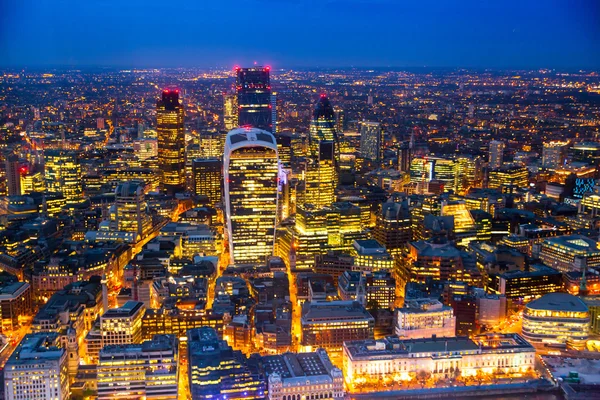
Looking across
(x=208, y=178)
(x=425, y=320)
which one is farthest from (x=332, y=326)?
(x=208, y=178)

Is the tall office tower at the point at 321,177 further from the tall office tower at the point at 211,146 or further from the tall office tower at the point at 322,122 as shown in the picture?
the tall office tower at the point at 211,146

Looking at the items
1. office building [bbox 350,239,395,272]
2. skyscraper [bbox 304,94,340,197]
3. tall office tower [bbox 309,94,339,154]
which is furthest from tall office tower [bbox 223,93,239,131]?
office building [bbox 350,239,395,272]

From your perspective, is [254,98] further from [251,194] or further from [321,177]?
[251,194]

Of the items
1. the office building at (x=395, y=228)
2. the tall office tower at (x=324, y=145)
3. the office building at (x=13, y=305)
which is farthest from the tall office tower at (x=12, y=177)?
the office building at (x=395, y=228)

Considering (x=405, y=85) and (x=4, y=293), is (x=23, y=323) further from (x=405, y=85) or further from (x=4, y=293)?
(x=405, y=85)

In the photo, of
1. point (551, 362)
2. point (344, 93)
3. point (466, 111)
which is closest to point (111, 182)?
point (344, 93)
